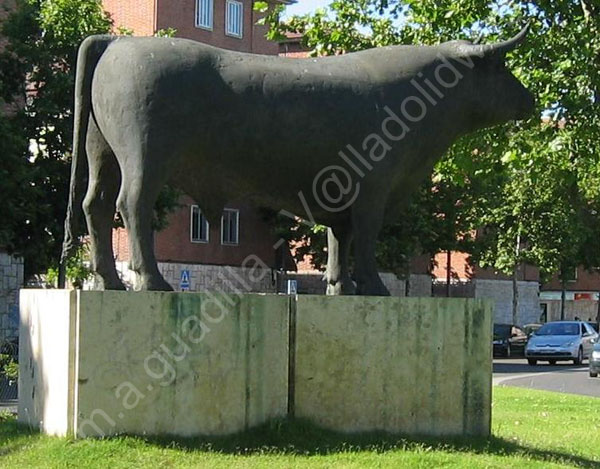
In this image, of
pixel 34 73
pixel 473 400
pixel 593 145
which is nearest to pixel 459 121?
pixel 473 400

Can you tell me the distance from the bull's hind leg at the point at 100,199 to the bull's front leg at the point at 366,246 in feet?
6.33

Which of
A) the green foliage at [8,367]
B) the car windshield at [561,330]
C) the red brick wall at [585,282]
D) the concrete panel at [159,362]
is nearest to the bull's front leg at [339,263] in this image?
the concrete panel at [159,362]

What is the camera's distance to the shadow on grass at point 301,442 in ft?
25.5

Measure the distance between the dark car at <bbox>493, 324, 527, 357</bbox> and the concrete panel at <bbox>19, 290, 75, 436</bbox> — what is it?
34.1 m

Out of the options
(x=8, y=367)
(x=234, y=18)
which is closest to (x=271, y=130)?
(x=8, y=367)

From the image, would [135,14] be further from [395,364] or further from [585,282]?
[585,282]

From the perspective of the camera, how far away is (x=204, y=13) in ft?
129

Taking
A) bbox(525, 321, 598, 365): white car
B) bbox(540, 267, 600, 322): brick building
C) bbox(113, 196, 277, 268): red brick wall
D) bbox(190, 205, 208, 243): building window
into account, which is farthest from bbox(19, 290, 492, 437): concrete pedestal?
bbox(540, 267, 600, 322): brick building

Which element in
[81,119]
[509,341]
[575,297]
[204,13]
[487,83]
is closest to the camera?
[81,119]

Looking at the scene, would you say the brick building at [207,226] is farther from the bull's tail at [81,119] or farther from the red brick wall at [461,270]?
the bull's tail at [81,119]

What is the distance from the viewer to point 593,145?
50.9ft

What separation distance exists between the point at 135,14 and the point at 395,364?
101 ft

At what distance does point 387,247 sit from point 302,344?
30926mm

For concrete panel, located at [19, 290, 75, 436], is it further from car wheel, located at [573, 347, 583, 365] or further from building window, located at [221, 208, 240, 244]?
building window, located at [221, 208, 240, 244]
